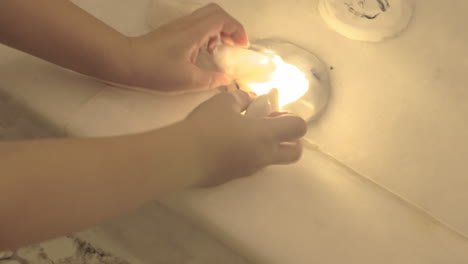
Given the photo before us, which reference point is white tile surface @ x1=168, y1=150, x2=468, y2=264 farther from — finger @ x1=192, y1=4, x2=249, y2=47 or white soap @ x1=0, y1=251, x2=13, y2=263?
white soap @ x1=0, y1=251, x2=13, y2=263

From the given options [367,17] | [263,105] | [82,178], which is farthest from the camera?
[367,17]

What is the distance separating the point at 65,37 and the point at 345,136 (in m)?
0.33

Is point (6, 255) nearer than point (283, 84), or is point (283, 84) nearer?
point (283, 84)

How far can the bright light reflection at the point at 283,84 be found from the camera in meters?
0.50

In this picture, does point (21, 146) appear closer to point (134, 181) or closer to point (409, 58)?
point (134, 181)

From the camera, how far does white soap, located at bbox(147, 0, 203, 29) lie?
539 millimetres

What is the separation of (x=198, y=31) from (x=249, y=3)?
0.19 meters

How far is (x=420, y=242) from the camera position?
42 cm

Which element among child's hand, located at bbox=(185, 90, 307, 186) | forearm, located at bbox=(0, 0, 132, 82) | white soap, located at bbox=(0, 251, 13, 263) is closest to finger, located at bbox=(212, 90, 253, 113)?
child's hand, located at bbox=(185, 90, 307, 186)

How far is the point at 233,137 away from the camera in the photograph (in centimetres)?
41

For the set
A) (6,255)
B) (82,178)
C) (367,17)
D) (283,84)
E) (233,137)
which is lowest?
(6,255)

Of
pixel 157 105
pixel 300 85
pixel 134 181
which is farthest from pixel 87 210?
pixel 300 85

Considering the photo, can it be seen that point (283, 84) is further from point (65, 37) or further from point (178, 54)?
point (65, 37)

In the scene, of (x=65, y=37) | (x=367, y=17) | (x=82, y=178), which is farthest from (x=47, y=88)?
(x=367, y=17)
